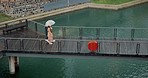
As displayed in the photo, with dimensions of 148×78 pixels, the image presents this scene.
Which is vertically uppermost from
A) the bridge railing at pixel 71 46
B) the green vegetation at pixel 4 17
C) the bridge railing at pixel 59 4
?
the bridge railing at pixel 59 4

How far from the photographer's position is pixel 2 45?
26.2m

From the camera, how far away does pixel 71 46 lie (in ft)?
85.1

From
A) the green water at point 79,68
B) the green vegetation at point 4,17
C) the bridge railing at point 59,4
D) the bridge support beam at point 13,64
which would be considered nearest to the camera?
the bridge support beam at point 13,64

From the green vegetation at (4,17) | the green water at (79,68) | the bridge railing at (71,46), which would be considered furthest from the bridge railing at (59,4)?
the bridge railing at (71,46)

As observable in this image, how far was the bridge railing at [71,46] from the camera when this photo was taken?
2485 cm

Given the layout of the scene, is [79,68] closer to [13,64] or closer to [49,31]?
[13,64]

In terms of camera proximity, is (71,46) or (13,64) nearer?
(71,46)

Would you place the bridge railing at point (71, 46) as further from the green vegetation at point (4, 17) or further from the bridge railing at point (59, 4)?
the bridge railing at point (59, 4)

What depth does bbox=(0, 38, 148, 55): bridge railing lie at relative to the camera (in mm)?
24855

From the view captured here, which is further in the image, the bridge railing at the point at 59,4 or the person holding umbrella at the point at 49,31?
the bridge railing at the point at 59,4

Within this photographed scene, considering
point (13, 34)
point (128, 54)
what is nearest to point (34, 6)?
point (13, 34)

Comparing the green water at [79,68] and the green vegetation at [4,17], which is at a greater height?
the green vegetation at [4,17]

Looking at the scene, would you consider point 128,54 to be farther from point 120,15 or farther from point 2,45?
point 120,15

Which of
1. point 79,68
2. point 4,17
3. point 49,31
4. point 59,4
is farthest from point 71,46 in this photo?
point 59,4
